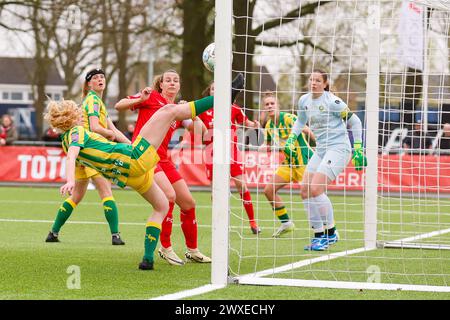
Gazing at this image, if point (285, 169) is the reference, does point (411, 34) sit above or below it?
above

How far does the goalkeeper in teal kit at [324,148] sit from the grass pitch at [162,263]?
1.02 ft

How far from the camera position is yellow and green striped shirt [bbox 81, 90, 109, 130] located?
10.4 meters

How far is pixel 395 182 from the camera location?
21344 mm

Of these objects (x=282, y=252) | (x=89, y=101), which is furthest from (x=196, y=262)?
(x=89, y=101)

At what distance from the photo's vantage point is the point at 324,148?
421 inches

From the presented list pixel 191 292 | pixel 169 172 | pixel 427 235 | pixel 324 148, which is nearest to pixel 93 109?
pixel 169 172

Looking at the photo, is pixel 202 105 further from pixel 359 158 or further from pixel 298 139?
pixel 298 139

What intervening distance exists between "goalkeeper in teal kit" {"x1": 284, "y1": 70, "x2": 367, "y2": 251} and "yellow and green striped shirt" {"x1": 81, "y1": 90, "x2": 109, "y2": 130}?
2.24 m

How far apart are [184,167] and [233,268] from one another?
15.7 m

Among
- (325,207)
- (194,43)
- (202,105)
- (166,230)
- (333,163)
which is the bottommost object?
(166,230)

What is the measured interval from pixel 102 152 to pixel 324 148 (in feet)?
11.7

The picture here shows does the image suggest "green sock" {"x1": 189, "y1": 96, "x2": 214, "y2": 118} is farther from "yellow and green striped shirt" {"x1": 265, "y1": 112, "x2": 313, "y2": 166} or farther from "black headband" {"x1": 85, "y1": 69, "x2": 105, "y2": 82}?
"yellow and green striped shirt" {"x1": 265, "y1": 112, "x2": 313, "y2": 166}

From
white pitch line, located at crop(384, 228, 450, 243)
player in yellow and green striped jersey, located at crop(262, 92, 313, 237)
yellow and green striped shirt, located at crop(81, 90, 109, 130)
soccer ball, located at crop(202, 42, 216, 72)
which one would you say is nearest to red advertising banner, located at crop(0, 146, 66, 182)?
player in yellow and green striped jersey, located at crop(262, 92, 313, 237)
